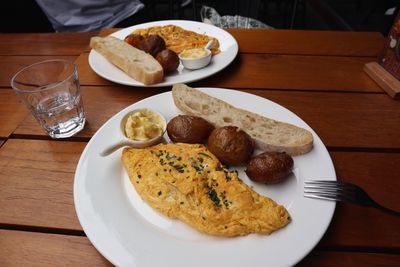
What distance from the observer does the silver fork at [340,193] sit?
92cm

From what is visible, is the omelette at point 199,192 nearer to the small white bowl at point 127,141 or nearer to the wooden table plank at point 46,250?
the small white bowl at point 127,141

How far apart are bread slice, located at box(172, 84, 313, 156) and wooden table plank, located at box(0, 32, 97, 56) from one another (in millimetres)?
1076

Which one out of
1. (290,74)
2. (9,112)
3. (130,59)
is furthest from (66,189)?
(290,74)

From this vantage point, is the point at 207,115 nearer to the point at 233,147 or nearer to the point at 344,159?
the point at 233,147

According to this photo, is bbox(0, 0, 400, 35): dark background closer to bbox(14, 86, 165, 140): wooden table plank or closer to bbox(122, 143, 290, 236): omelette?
bbox(14, 86, 165, 140): wooden table plank

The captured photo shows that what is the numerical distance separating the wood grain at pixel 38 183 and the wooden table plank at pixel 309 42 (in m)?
1.31

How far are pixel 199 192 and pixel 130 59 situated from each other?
3.50 feet

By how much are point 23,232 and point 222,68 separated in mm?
1222

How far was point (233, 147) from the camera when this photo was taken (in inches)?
43.1

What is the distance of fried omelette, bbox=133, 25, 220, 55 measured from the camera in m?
1.98

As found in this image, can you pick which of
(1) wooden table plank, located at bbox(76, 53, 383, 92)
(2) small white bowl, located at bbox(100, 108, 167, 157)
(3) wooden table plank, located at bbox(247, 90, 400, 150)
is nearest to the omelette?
Result: (2) small white bowl, located at bbox(100, 108, 167, 157)

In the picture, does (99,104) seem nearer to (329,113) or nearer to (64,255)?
(64,255)

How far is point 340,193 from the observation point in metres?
0.94

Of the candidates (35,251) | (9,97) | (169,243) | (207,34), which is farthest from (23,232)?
(207,34)
